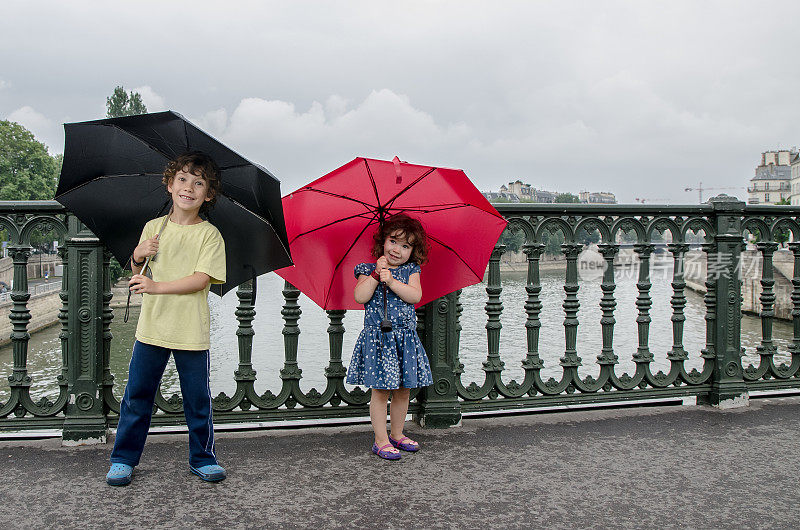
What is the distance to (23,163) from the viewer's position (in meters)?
52.3

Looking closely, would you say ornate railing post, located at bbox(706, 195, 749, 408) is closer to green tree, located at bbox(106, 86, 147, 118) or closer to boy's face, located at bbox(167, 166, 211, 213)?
boy's face, located at bbox(167, 166, 211, 213)

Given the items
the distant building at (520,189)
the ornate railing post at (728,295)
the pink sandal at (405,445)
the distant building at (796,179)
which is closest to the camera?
the pink sandal at (405,445)

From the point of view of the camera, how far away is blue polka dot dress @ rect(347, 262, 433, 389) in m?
3.53

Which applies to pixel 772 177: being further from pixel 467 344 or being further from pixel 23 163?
pixel 467 344

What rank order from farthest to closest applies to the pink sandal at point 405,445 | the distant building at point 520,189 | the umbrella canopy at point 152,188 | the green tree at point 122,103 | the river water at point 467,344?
the distant building at point 520,189
the green tree at point 122,103
the river water at point 467,344
the pink sandal at point 405,445
the umbrella canopy at point 152,188

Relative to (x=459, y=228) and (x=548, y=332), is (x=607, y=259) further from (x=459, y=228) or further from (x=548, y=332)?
(x=548, y=332)

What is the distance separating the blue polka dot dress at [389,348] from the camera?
3533 mm

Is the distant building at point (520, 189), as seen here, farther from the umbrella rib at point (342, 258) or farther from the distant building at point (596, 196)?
the umbrella rib at point (342, 258)

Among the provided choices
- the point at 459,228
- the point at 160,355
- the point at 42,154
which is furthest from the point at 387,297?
the point at 42,154

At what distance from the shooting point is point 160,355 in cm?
318

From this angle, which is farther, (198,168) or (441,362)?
(441,362)

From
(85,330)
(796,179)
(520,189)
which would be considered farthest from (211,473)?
(520,189)

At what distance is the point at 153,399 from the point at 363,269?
3.95ft

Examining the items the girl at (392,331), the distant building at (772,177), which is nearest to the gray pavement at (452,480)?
the girl at (392,331)
